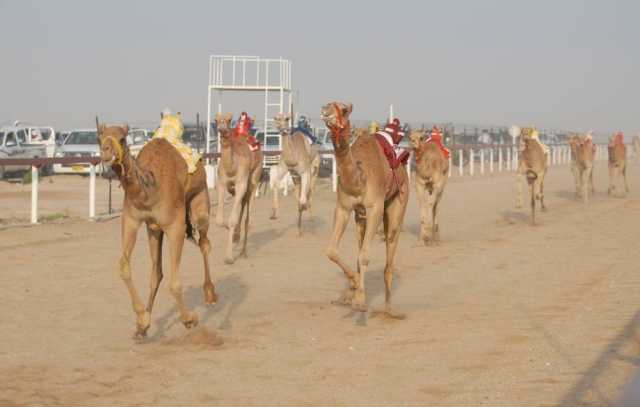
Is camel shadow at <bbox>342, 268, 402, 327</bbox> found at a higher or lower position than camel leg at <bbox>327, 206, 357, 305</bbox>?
lower

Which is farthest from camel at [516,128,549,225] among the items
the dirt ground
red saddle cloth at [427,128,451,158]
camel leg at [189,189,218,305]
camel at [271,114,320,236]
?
camel leg at [189,189,218,305]

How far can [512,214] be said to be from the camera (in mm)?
25219

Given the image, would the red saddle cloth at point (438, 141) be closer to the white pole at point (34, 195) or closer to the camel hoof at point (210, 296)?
the white pole at point (34, 195)

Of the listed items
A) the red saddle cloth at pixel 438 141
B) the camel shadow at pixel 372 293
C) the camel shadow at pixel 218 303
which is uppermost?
the red saddle cloth at pixel 438 141

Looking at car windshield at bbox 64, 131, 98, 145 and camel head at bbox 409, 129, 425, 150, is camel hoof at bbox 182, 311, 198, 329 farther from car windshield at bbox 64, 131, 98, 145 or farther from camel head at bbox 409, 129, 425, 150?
car windshield at bbox 64, 131, 98, 145

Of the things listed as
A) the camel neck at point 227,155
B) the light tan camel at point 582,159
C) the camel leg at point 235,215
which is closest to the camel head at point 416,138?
the camel leg at point 235,215

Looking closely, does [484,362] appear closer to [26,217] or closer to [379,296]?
[379,296]

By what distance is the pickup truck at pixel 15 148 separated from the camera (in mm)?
36844

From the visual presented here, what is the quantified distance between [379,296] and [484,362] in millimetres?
4230

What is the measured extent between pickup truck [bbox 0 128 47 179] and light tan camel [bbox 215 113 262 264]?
70.5ft

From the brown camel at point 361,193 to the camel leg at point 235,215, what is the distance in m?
4.28

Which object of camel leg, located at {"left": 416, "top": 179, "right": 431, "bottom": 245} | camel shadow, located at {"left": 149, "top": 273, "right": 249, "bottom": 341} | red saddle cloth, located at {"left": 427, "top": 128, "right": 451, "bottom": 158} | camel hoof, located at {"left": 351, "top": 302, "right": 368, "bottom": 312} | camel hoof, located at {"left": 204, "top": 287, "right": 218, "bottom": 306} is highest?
red saddle cloth, located at {"left": 427, "top": 128, "right": 451, "bottom": 158}

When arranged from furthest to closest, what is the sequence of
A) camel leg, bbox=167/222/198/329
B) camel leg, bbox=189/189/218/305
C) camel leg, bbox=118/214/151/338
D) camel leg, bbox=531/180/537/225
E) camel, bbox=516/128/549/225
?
1. camel, bbox=516/128/549/225
2. camel leg, bbox=531/180/537/225
3. camel leg, bbox=189/189/218/305
4. camel leg, bbox=167/222/198/329
5. camel leg, bbox=118/214/151/338

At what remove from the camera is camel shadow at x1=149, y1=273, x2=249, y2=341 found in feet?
35.3
